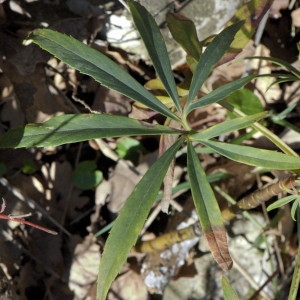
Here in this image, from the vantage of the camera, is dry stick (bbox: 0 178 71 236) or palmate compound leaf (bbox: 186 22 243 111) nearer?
palmate compound leaf (bbox: 186 22 243 111)

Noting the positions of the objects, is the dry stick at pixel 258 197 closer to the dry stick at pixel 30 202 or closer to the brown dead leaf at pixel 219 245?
the brown dead leaf at pixel 219 245

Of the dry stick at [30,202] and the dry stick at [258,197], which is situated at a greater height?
the dry stick at [258,197]

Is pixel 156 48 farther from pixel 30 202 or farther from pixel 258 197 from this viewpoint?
pixel 30 202

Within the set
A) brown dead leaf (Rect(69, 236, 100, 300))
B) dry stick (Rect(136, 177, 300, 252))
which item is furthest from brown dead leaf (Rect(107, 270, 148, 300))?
dry stick (Rect(136, 177, 300, 252))

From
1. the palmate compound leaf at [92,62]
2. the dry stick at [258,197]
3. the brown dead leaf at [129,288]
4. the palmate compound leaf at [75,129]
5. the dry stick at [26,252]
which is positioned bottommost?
the brown dead leaf at [129,288]

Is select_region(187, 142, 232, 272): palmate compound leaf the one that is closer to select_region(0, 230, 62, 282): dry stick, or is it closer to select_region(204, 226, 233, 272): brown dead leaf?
select_region(204, 226, 233, 272): brown dead leaf

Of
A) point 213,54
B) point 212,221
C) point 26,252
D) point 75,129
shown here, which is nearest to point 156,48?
point 213,54

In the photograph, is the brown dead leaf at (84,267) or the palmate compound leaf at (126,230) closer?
the palmate compound leaf at (126,230)

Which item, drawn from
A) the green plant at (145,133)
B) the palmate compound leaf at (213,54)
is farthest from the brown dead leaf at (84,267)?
the palmate compound leaf at (213,54)
